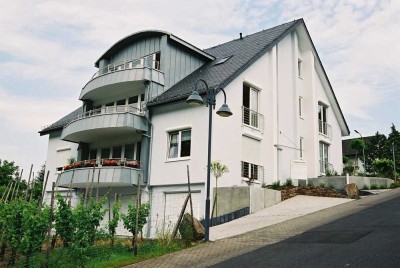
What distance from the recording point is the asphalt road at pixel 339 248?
30.9 ft

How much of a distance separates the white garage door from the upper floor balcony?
20.1ft

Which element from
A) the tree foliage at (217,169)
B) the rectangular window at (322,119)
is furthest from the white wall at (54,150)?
the rectangular window at (322,119)

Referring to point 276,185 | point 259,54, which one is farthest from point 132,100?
point 276,185

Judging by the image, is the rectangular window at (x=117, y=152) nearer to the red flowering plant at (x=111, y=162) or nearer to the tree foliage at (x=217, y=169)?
the red flowering plant at (x=111, y=162)

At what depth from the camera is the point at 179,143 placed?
68.3ft

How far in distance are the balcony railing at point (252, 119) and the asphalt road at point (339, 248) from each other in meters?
8.55

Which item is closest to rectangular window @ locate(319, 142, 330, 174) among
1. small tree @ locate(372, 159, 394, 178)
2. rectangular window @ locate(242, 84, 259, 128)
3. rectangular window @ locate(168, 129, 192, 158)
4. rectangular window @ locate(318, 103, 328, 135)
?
rectangular window @ locate(318, 103, 328, 135)

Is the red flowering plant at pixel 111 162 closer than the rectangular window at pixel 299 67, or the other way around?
the red flowering plant at pixel 111 162

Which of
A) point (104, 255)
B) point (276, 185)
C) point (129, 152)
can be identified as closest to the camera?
point (104, 255)

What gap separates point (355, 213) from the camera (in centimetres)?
1588

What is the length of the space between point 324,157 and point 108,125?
1433 cm

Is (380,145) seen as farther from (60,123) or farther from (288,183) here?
(60,123)

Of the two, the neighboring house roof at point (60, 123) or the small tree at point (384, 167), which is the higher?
the neighboring house roof at point (60, 123)

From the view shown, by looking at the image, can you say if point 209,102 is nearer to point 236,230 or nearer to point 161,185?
point 236,230
